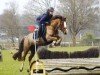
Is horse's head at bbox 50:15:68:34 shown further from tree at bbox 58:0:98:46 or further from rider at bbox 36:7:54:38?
tree at bbox 58:0:98:46

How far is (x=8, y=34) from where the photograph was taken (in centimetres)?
750

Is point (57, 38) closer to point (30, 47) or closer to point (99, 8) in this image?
point (30, 47)

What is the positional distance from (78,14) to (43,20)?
6.54 ft

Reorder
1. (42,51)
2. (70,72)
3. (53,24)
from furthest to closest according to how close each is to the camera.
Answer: (42,51) < (53,24) < (70,72)

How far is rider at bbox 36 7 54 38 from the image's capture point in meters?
5.56

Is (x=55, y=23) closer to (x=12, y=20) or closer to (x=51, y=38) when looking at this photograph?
(x=51, y=38)

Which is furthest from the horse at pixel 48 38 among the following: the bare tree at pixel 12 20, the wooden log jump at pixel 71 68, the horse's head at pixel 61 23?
the wooden log jump at pixel 71 68

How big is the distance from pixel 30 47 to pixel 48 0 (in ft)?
5.20

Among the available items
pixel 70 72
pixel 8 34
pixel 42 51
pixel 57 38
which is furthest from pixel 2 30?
pixel 70 72

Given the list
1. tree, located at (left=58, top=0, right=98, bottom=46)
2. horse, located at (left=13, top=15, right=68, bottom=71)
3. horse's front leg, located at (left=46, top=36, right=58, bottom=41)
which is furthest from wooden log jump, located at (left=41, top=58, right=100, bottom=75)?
tree, located at (left=58, top=0, right=98, bottom=46)

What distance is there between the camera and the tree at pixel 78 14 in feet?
23.3

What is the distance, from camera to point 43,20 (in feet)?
18.4

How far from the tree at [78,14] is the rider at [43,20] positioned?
1.29 meters

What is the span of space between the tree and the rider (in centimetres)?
129
